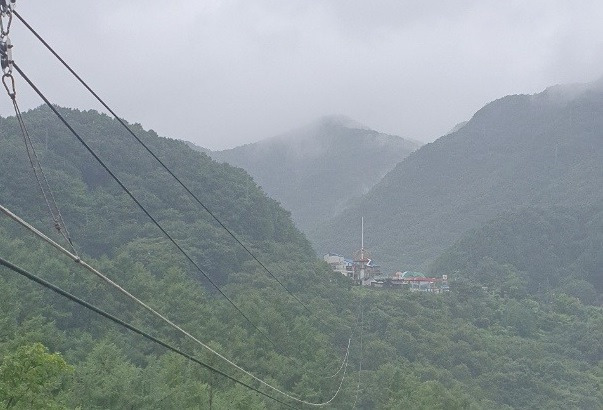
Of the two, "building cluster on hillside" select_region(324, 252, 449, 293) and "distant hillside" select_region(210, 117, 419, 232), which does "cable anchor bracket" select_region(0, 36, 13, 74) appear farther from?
"distant hillside" select_region(210, 117, 419, 232)

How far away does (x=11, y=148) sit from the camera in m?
33.0

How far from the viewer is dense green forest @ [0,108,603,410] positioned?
1463cm

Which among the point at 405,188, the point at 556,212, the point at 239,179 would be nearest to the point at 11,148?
the point at 239,179

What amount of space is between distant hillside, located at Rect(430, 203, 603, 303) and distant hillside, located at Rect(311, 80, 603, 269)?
25.9 ft

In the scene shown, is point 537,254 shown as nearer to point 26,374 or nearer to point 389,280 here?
point 389,280

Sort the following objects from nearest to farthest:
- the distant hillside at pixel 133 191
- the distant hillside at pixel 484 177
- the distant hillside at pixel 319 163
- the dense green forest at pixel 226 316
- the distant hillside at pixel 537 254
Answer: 1. the dense green forest at pixel 226 316
2. the distant hillside at pixel 133 191
3. the distant hillside at pixel 537 254
4. the distant hillside at pixel 484 177
5. the distant hillside at pixel 319 163

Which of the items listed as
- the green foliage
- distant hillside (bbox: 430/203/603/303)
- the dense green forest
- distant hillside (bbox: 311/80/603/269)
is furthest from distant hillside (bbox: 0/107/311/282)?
distant hillside (bbox: 311/80/603/269)

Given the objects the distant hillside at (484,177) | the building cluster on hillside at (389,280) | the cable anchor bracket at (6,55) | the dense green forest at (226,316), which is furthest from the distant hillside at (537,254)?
the cable anchor bracket at (6,55)

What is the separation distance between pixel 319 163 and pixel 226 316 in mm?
93497

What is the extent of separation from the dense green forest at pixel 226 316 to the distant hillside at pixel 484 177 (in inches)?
715

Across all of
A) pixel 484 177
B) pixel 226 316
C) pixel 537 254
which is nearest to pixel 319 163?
pixel 484 177

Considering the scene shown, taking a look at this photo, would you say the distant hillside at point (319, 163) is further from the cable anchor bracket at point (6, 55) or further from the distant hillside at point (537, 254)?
the cable anchor bracket at point (6, 55)

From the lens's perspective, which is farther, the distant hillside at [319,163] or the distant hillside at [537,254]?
the distant hillside at [319,163]

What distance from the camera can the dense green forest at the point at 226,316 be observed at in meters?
14.6
